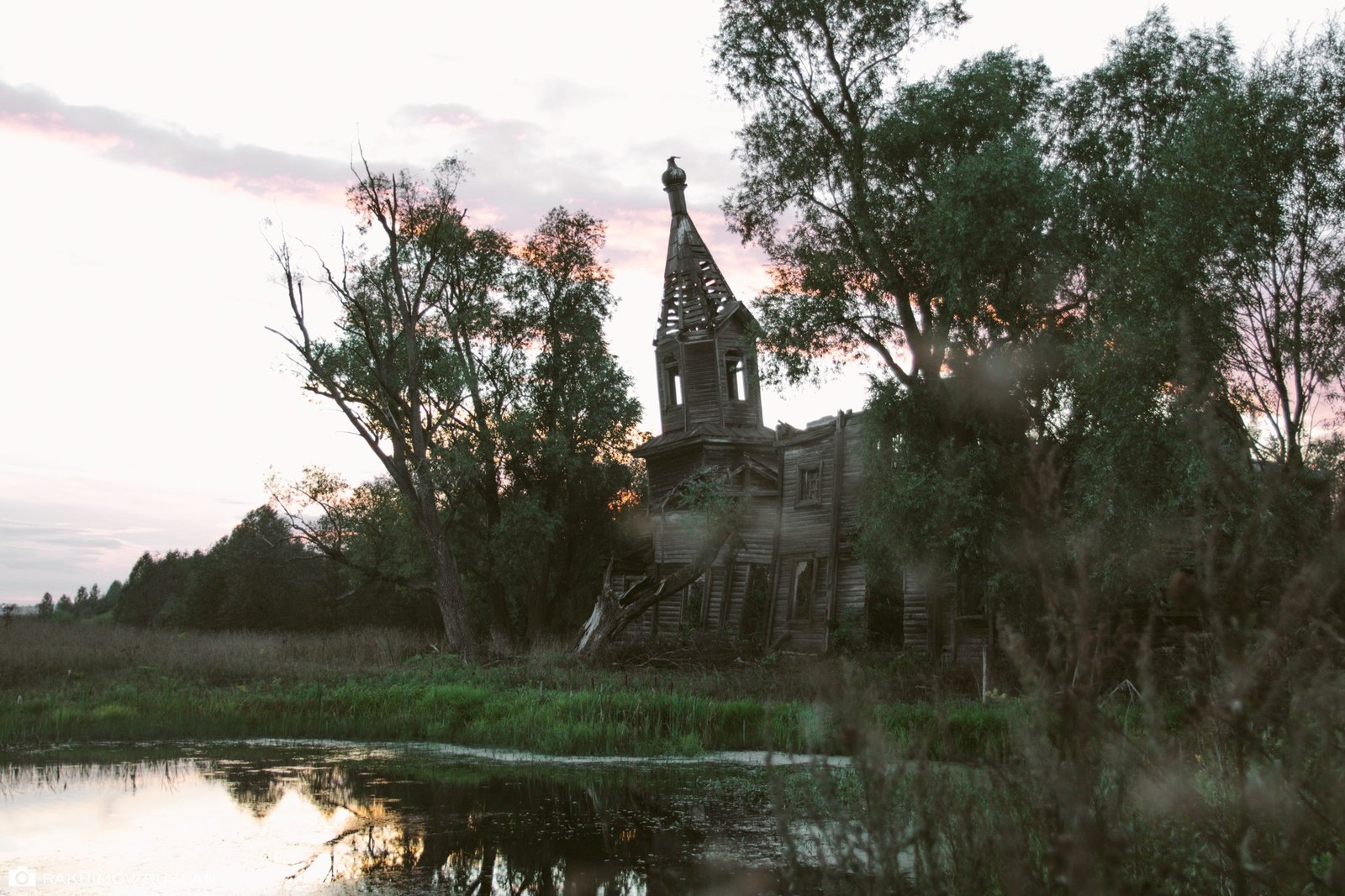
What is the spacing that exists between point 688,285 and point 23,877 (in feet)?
105

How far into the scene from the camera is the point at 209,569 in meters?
46.8

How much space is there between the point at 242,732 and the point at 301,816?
701cm

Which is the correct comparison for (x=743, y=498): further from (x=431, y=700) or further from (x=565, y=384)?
(x=431, y=700)

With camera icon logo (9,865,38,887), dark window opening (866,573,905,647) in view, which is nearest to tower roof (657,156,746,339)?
dark window opening (866,573,905,647)

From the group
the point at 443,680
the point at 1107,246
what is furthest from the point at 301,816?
the point at 1107,246

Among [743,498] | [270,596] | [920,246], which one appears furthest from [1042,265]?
[270,596]

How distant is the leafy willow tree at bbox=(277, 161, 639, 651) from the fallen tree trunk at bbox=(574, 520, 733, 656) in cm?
624

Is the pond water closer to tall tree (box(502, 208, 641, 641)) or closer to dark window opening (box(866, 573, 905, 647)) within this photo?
dark window opening (box(866, 573, 905, 647))

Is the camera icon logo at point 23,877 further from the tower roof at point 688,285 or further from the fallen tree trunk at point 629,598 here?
the tower roof at point 688,285

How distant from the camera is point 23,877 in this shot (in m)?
7.82

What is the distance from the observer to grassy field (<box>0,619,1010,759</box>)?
50.0 ft

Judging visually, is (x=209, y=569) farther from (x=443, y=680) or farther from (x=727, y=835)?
(x=727, y=835)

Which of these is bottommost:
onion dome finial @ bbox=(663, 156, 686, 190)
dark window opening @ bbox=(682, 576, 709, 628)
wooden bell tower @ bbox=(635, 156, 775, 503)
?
dark window opening @ bbox=(682, 576, 709, 628)

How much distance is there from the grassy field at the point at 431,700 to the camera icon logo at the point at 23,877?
7.51 metres
